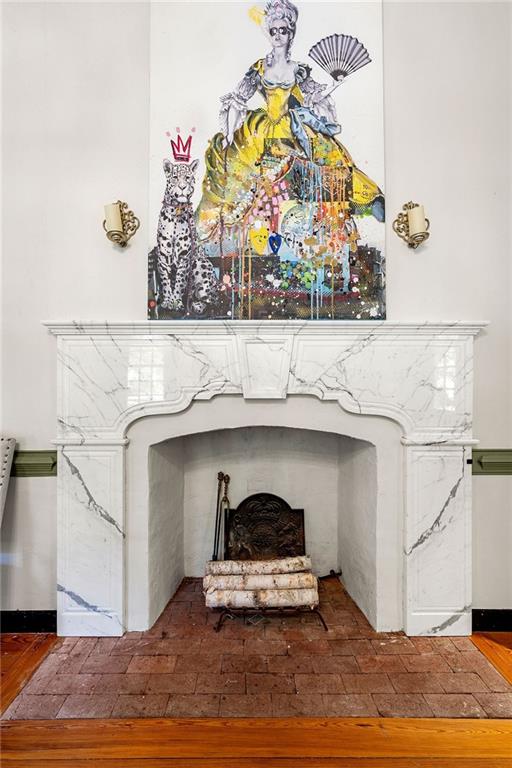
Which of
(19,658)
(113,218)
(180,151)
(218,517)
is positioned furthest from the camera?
(218,517)

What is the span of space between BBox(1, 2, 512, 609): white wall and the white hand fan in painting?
16 centimetres

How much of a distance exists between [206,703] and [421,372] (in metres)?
1.83

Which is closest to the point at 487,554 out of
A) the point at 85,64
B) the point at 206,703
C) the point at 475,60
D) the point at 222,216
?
the point at 206,703

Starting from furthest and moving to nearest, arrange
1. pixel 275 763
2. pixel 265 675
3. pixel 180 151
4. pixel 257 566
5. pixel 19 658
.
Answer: pixel 257 566 → pixel 180 151 → pixel 19 658 → pixel 265 675 → pixel 275 763

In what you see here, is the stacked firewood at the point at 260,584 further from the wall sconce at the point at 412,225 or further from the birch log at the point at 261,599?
the wall sconce at the point at 412,225

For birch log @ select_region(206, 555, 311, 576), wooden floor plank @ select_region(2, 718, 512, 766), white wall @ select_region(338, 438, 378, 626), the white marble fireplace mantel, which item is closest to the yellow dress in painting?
the white marble fireplace mantel

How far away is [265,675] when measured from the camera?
5.97 feet

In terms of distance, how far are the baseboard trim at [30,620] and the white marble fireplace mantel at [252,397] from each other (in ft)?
0.47

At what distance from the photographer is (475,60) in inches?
88.3

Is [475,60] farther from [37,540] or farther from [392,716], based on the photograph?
[37,540]

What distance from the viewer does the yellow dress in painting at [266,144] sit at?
7.25 ft

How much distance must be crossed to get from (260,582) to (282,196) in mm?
2155

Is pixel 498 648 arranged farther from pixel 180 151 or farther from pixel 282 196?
pixel 180 151

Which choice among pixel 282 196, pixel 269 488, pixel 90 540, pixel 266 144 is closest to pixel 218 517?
pixel 269 488
